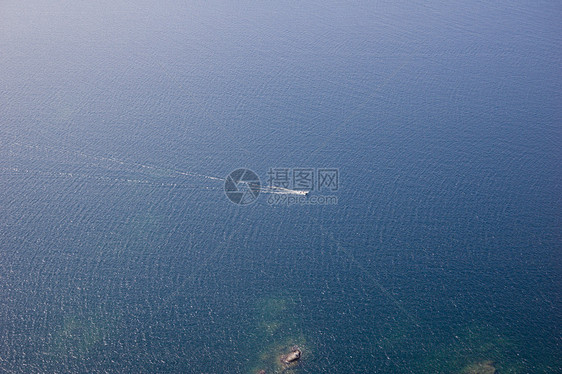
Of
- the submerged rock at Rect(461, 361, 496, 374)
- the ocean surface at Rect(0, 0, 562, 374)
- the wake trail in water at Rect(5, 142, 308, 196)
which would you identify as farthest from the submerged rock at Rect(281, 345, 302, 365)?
the wake trail in water at Rect(5, 142, 308, 196)

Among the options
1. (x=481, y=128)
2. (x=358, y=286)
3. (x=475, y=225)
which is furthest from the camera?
(x=481, y=128)

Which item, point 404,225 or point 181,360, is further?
point 404,225

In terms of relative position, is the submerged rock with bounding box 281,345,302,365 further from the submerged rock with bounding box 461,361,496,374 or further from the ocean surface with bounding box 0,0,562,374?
the submerged rock with bounding box 461,361,496,374

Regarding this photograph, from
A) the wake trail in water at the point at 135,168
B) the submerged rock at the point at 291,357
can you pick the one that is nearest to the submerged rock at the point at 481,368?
the submerged rock at the point at 291,357

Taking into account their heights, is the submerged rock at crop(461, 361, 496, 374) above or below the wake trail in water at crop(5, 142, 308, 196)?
below

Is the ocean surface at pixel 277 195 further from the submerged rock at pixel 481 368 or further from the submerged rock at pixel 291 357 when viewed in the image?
the submerged rock at pixel 291 357

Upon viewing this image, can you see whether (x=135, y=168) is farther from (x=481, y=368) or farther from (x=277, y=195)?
(x=481, y=368)

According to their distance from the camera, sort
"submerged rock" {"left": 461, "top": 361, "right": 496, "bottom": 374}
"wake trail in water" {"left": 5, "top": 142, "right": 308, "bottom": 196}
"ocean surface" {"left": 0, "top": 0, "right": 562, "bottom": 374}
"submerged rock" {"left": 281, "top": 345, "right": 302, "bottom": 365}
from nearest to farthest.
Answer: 1. "submerged rock" {"left": 461, "top": 361, "right": 496, "bottom": 374}
2. "submerged rock" {"left": 281, "top": 345, "right": 302, "bottom": 365}
3. "ocean surface" {"left": 0, "top": 0, "right": 562, "bottom": 374}
4. "wake trail in water" {"left": 5, "top": 142, "right": 308, "bottom": 196}

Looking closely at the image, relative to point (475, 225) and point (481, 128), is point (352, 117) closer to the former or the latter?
point (481, 128)

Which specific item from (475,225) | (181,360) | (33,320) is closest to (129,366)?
(181,360)
